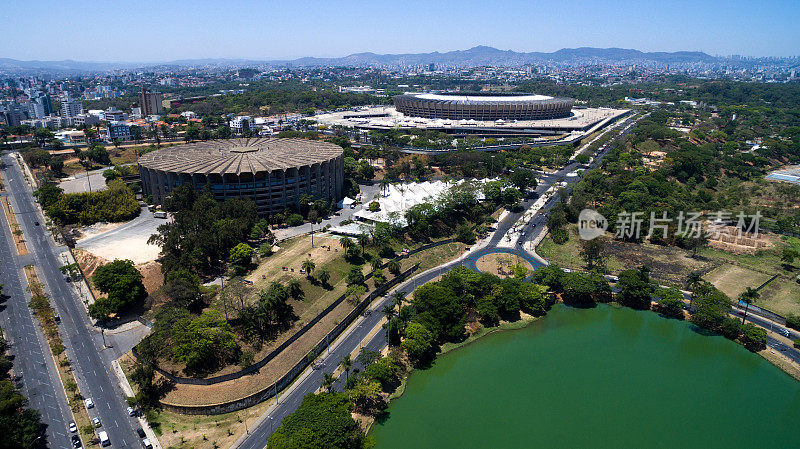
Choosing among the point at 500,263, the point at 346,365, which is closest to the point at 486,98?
the point at 500,263

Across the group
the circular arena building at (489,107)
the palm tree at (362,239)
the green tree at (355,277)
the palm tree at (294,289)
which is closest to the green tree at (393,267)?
the palm tree at (362,239)

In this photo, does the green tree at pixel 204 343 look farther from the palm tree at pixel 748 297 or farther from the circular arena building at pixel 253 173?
the palm tree at pixel 748 297

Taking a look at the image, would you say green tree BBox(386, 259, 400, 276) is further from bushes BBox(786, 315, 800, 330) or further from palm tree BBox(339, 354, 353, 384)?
bushes BBox(786, 315, 800, 330)

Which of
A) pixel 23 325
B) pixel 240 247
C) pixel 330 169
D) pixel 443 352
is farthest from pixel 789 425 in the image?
pixel 23 325

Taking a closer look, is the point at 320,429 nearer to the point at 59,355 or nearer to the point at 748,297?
the point at 59,355

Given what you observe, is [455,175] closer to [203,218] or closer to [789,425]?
[203,218]

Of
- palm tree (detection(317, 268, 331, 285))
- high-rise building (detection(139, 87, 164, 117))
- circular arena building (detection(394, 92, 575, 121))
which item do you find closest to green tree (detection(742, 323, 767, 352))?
palm tree (detection(317, 268, 331, 285))
